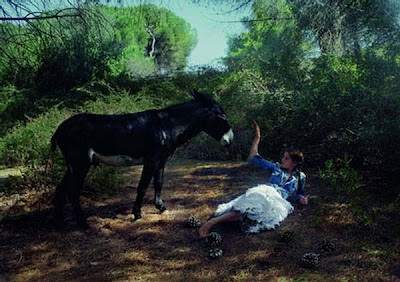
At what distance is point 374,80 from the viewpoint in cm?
664

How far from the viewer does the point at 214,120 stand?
4711 millimetres

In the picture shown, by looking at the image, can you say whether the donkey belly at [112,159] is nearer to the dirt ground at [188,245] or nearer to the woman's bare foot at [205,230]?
the dirt ground at [188,245]

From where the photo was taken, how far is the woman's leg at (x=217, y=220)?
3857 millimetres

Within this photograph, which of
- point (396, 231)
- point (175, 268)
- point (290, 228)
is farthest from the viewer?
point (290, 228)

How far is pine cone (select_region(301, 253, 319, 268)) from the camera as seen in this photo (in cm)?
300

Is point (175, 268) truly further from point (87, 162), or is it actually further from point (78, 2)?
point (78, 2)

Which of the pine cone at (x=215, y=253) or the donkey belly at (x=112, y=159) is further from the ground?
the donkey belly at (x=112, y=159)

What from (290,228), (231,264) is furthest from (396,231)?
(231,264)

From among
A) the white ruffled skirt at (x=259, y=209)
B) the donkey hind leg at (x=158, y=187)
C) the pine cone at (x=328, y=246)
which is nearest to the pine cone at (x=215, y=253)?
the white ruffled skirt at (x=259, y=209)

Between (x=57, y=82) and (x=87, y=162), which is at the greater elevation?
(x=57, y=82)

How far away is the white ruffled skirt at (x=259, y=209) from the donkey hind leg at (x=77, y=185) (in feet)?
5.57

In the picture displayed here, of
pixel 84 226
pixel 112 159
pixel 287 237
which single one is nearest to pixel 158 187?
pixel 112 159

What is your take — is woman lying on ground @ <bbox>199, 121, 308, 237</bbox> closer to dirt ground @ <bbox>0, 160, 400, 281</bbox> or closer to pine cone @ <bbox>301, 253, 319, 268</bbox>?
dirt ground @ <bbox>0, 160, 400, 281</bbox>

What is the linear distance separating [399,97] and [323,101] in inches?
49.1
